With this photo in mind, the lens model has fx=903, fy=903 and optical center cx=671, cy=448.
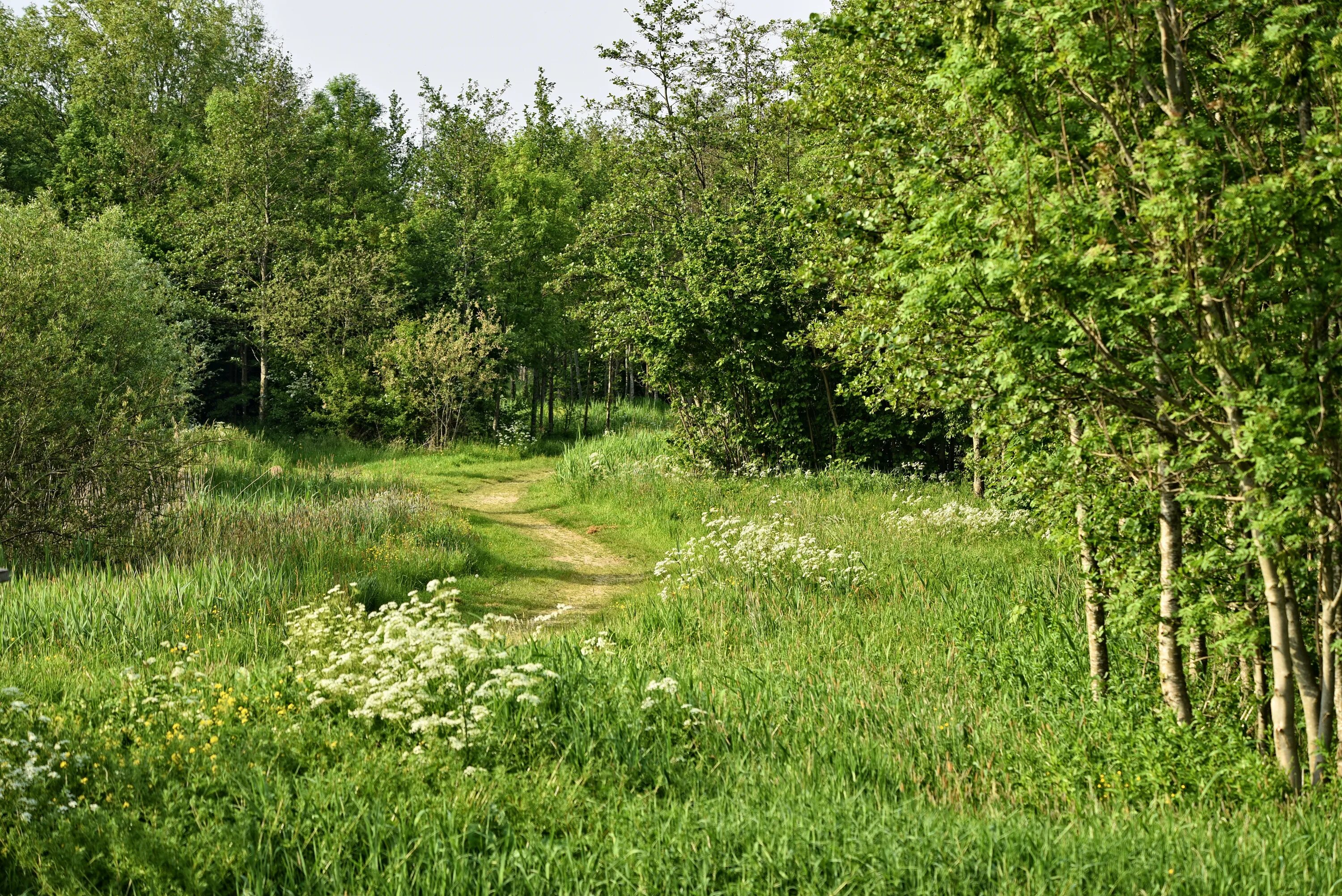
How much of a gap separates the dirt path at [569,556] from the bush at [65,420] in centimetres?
469

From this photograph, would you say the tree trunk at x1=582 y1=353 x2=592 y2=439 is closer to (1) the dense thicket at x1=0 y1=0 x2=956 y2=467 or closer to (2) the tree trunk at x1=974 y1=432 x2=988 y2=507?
(1) the dense thicket at x1=0 y1=0 x2=956 y2=467

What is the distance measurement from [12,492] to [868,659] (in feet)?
30.2

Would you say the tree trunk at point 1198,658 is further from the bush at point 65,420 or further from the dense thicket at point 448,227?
the bush at point 65,420

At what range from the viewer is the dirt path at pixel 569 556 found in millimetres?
10330

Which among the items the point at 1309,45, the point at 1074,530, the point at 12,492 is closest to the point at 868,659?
the point at 1074,530

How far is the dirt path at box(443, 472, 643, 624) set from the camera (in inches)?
407

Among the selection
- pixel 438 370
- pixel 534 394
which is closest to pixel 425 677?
pixel 438 370

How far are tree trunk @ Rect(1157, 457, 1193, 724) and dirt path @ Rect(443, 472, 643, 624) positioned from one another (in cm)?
573

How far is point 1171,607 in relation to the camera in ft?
15.6

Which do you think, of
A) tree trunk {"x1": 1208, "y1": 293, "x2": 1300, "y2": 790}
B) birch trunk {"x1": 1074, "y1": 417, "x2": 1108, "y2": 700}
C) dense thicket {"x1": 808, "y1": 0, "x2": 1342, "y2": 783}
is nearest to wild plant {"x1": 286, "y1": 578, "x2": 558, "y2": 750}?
dense thicket {"x1": 808, "y1": 0, "x2": 1342, "y2": 783}

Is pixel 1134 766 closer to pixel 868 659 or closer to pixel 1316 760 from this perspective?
pixel 1316 760

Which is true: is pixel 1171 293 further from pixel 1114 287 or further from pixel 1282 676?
pixel 1282 676

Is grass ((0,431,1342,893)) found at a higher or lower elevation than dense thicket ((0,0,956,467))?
lower

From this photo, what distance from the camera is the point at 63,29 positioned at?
3569 centimetres
